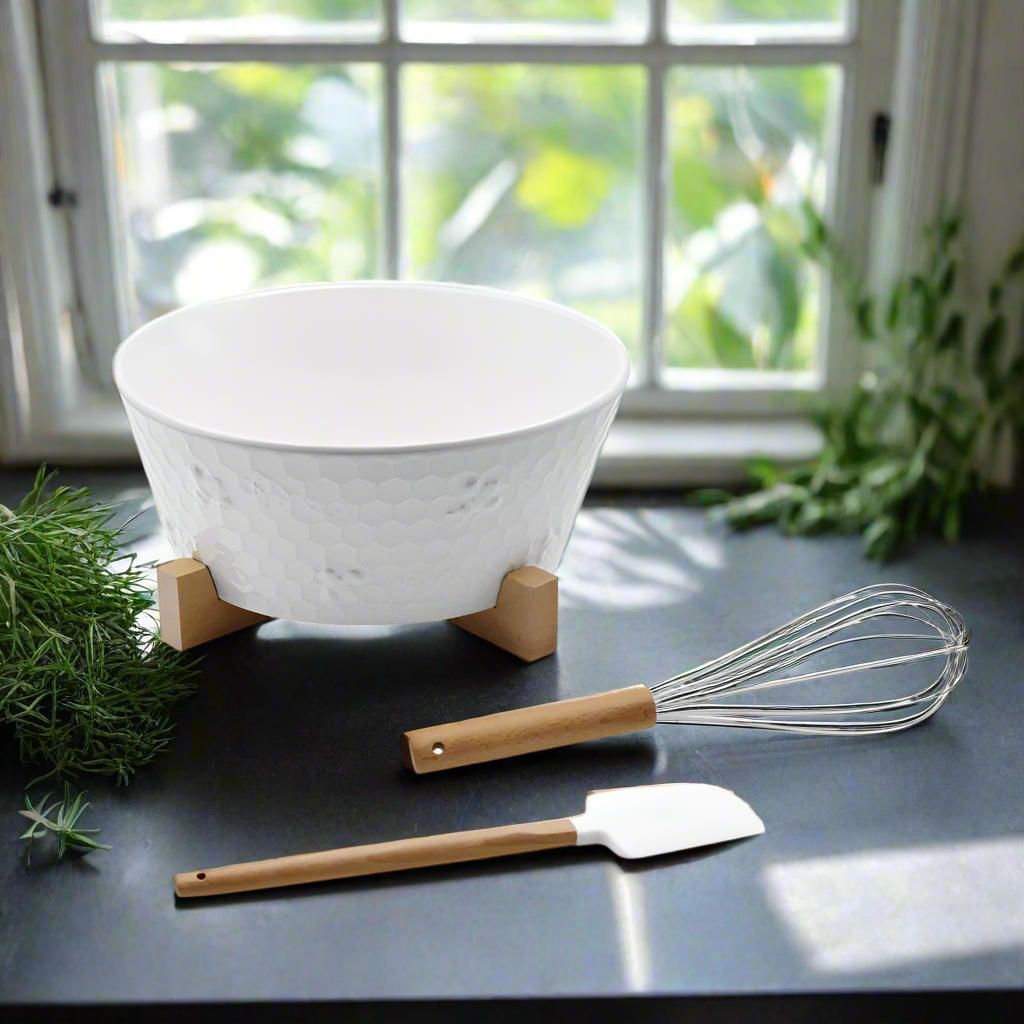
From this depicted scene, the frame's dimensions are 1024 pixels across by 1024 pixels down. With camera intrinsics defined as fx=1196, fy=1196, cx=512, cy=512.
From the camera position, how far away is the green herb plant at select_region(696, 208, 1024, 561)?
1.01 metres

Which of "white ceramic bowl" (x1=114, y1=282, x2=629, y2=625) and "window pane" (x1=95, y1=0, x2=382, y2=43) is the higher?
"window pane" (x1=95, y1=0, x2=382, y2=43)

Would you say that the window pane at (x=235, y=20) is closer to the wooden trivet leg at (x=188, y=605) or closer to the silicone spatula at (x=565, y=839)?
the wooden trivet leg at (x=188, y=605)

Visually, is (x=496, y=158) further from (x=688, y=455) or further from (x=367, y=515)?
(x=367, y=515)

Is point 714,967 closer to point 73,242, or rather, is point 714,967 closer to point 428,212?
point 428,212

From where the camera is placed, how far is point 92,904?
0.58 meters

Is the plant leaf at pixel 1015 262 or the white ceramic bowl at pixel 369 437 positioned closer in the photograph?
the white ceramic bowl at pixel 369 437

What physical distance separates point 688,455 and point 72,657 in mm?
606

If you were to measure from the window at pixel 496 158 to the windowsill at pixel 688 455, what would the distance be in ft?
0.18

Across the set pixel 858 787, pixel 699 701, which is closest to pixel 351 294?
pixel 699 701

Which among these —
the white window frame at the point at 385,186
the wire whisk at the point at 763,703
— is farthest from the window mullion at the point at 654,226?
the wire whisk at the point at 763,703

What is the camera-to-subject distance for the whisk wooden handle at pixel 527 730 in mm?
657

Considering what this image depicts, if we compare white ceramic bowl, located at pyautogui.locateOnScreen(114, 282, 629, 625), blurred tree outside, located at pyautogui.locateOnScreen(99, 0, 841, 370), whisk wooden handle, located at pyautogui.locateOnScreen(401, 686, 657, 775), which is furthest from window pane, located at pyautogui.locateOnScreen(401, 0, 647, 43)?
whisk wooden handle, located at pyautogui.locateOnScreen(401, 686, 657, 775)

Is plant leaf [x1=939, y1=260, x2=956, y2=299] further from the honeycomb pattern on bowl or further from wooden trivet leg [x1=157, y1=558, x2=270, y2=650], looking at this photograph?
wooden trivet leg [x1=157, y1=558, x2=270, y2=650]

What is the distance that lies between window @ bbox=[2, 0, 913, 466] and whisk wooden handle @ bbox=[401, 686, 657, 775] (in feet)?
1.78
